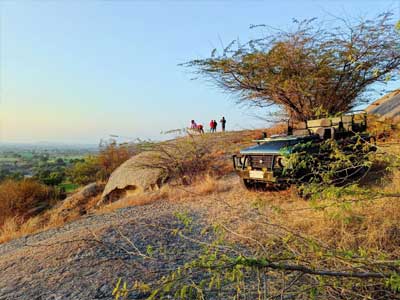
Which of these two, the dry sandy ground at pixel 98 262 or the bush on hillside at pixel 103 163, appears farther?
the bush on hillside at pixel 103 163

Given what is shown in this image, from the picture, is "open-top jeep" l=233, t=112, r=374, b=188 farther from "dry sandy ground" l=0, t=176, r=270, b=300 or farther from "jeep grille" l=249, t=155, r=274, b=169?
"dry sandy ground" l=0, t=176, r=270, b=300

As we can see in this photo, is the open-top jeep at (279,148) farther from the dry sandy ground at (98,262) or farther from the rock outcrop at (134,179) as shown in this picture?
the rock outcrop at (134,179)

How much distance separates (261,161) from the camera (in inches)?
249

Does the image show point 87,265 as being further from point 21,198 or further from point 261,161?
point 21,198

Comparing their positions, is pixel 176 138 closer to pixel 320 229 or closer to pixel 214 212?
pixel 214 212

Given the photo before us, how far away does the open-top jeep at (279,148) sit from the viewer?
5953 mm

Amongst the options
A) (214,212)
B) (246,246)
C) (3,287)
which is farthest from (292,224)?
(3,287)

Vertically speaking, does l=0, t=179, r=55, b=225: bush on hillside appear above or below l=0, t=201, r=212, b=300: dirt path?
below

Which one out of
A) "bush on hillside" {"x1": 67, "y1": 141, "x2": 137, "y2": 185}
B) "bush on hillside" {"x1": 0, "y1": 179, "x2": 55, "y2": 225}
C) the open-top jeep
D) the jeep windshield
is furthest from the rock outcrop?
the jeep windshield

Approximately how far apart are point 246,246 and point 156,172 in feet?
24.6

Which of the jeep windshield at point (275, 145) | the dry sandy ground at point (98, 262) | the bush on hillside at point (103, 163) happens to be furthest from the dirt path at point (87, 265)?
the bush on hillside at point (103, 163)

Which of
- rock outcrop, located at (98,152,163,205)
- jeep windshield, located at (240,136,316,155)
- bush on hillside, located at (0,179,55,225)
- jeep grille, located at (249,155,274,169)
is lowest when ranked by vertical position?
bush on hillside, located at (0,179,55,225)

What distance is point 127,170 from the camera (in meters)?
11.9

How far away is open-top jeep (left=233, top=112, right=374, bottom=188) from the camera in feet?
19.5
